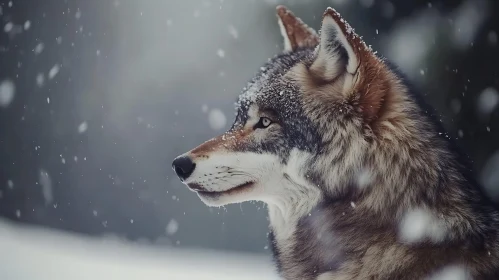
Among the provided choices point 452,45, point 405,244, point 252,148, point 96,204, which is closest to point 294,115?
point 252,148

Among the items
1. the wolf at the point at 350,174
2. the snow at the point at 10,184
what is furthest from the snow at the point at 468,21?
the snow at the point at 10,184

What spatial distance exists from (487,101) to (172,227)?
369 centimetres

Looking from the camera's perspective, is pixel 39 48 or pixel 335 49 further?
pixel 39 48

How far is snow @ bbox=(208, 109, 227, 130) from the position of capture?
220 inches

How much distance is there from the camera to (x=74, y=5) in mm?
5508

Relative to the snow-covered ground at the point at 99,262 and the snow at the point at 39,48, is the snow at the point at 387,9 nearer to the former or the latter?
the snow-covered ground at the point at 99,262

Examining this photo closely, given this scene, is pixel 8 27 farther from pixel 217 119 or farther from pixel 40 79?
pixel 217 119

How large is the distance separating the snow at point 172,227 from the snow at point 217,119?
1187mm

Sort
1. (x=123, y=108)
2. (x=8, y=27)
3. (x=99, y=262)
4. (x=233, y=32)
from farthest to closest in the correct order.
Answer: (x=123, y=108)
(x=233, y=32)
(x=8, y=27)
(x=99, y=262)

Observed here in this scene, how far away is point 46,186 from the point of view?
5.97m

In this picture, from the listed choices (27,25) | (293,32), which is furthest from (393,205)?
(27,25)

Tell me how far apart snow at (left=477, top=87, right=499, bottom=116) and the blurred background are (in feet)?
6.45

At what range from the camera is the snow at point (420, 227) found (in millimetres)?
1590

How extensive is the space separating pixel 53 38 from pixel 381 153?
4.68 metres
